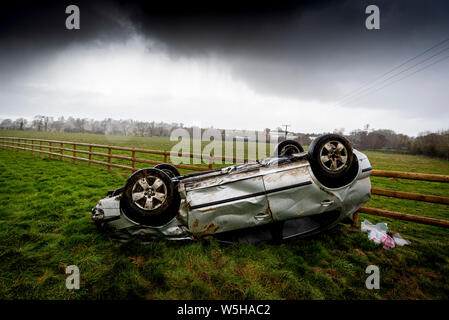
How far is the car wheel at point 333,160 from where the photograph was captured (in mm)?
2645

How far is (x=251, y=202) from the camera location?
8.59ft

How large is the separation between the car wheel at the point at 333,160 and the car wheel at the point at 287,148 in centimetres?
136

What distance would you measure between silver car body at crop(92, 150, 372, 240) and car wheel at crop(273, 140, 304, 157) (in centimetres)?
129

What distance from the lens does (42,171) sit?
7727 mm

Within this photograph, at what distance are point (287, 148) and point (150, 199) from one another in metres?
2.84

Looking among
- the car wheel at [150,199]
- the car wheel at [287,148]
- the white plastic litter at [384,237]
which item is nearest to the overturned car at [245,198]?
the car wheel at [150,199]

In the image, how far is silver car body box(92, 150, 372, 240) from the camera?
2.62 m

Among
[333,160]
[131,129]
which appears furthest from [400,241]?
[131,129]

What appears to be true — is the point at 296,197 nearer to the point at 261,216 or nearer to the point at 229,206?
the point at 261,216

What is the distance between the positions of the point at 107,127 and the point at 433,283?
5513 inches

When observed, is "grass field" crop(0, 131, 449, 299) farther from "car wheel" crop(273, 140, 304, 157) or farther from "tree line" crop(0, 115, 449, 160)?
"tree line" crop(0, 115, 449, 160)

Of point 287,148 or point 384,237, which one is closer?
point 384,237
